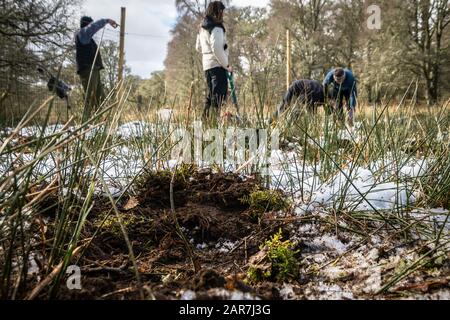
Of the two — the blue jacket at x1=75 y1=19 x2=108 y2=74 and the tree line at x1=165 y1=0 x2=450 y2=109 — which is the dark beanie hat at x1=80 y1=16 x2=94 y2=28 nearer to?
the blue jacket at x1=75 y1=19 x2=108 y2=74

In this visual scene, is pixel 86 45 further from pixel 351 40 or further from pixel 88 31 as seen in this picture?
pixel 351 40

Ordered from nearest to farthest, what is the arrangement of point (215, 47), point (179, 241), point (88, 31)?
point (179, 241), point (215, 47), point (88, 31)

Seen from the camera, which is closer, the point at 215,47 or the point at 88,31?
the point at 215,47

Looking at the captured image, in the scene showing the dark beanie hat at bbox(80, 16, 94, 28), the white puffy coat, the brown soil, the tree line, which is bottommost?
the brown soil

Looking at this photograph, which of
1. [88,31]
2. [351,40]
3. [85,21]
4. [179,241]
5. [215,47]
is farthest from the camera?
[351,40]

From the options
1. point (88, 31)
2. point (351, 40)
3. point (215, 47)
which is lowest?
point (215, 47)

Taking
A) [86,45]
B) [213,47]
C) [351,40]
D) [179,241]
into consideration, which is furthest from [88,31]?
[351,40]

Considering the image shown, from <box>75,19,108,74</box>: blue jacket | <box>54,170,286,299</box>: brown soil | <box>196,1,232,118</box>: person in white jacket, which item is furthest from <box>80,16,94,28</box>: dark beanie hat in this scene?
<box>54,170,286,299</box>: brown soil

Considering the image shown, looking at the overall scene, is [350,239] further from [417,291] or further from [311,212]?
[417,291]

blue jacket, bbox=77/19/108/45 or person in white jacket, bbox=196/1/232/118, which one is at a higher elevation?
blue jacket, bbox=77/19/108/45

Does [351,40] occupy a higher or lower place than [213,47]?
higher

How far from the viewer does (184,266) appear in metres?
0.82

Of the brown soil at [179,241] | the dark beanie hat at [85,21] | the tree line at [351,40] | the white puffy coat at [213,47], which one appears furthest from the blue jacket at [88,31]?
the tree line at [351,40]

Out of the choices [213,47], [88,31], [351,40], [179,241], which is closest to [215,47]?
[213,47]
